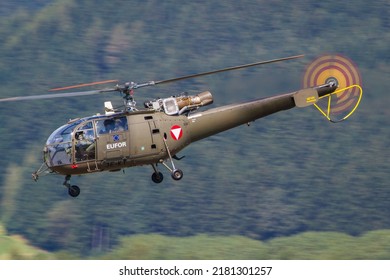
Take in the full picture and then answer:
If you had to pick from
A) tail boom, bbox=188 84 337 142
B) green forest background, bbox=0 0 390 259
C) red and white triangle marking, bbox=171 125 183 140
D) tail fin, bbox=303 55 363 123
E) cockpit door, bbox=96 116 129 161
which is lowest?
cockpit door, bbox=96 116 129 161

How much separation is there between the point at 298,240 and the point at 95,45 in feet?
165

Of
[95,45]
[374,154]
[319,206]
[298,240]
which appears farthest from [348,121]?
[95,45]

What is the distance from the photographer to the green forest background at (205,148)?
367 feet

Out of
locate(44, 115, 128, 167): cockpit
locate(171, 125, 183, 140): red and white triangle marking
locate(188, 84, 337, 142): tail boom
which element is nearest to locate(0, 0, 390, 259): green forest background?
locate(188, 84, 337, 142): tail boom

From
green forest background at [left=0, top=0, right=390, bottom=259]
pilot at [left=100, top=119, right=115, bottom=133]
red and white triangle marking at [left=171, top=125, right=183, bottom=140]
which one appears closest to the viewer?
pilot at [left=100, top=119, right=115, bottom=133]

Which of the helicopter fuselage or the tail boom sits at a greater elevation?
the tail boom

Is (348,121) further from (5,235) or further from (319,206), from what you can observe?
(5,235)

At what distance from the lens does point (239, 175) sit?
12344cm

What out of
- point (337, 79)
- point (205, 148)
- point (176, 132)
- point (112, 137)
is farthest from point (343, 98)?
point (205, 148)

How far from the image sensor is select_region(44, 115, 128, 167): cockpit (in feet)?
122

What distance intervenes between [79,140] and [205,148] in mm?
87237

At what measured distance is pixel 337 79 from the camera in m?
40.2

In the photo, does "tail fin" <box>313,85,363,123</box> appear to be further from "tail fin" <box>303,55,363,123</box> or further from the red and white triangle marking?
the red and white triangle marking

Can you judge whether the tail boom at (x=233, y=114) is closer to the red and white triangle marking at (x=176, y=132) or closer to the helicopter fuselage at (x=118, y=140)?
the helicopter fuselage at (x=118, y=140)
